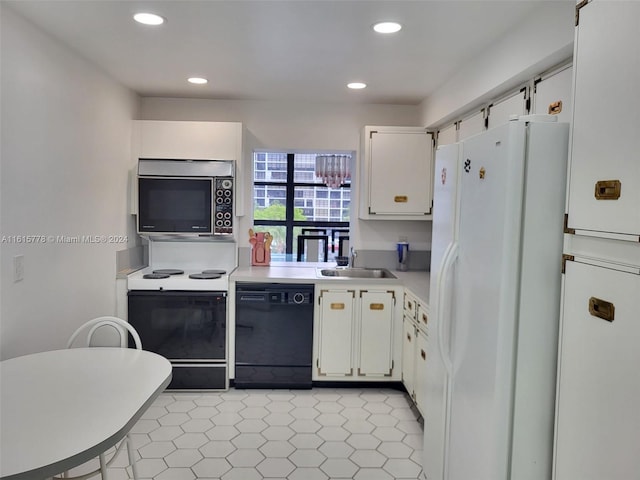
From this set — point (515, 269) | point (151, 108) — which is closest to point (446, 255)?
point (515, 269)

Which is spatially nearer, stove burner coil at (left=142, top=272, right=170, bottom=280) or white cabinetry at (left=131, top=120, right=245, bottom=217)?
stove burner coil at (left=142, top=272, right=170, bottom=280)

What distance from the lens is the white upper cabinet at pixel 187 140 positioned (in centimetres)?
383

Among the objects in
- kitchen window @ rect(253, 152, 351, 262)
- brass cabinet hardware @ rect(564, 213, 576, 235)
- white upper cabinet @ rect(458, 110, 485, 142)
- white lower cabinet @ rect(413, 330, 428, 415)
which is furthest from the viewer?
kitchen window @ rect(253, 152, 351, 262)

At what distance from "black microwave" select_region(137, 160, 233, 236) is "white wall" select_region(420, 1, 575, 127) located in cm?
178

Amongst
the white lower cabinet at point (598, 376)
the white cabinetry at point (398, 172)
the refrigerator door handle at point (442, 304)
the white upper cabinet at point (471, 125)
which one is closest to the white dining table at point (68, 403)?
the refrigerator door handle at point (442, 304)

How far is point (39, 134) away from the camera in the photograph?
250cm

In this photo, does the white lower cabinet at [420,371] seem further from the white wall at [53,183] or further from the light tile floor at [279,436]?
the white wall at [53,183]

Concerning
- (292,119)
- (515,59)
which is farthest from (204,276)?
(515,59)

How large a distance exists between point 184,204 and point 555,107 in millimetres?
2677

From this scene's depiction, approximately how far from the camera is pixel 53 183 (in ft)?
8.69

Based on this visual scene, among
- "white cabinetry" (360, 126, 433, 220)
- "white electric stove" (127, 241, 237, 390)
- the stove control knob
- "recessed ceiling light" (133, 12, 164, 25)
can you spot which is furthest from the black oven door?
"recessed ceiling light" (133, 12, 164, 25)

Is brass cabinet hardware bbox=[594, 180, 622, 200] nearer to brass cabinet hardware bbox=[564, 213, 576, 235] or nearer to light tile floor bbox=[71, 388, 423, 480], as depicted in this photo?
brass cabinet hardware bbox=[564, 213, 576, 235]

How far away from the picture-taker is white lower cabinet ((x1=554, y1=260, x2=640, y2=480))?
45.7 inches

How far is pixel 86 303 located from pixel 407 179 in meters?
2.55
